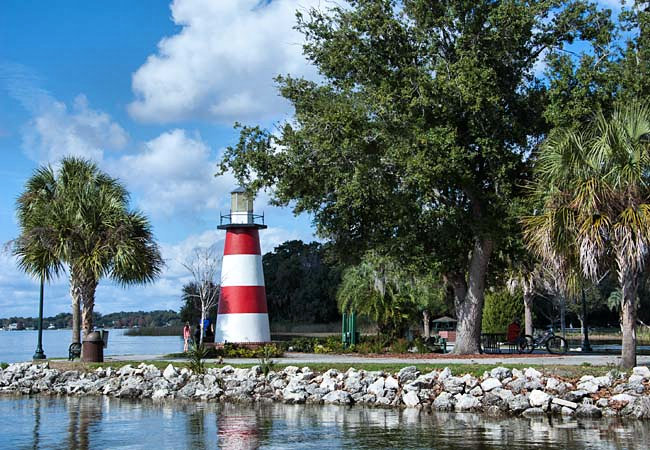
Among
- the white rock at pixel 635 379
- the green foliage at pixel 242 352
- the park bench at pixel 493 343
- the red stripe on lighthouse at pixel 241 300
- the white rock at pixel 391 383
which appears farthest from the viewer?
the red stripe on lighthouse at pixel 241 300

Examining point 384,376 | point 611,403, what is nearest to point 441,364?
point 384,376

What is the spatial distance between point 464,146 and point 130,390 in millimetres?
12703

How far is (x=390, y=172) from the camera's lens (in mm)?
25797

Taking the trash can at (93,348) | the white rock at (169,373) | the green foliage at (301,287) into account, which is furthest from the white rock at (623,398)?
the green foliage at (301,287)

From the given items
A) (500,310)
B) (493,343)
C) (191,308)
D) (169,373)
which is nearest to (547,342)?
(493,343)

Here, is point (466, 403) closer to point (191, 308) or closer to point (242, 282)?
point (242, 282)

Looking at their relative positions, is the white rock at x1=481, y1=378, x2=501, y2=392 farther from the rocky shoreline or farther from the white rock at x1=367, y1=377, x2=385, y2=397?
the white rock at x1=367, y1=377, x2=385, y2=397

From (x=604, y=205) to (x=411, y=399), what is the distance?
6.61m

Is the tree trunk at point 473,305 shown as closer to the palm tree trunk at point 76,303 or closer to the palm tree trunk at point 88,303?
the palm tree trunk at point 88,303

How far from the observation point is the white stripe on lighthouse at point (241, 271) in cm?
3228

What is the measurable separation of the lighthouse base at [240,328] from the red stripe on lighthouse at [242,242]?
2.62m

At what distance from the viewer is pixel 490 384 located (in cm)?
1905

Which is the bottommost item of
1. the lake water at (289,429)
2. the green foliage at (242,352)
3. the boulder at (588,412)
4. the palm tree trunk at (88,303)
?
the lake water at (289,429)

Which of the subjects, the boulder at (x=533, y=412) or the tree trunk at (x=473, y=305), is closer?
the boulder at (x=533, y=412)
